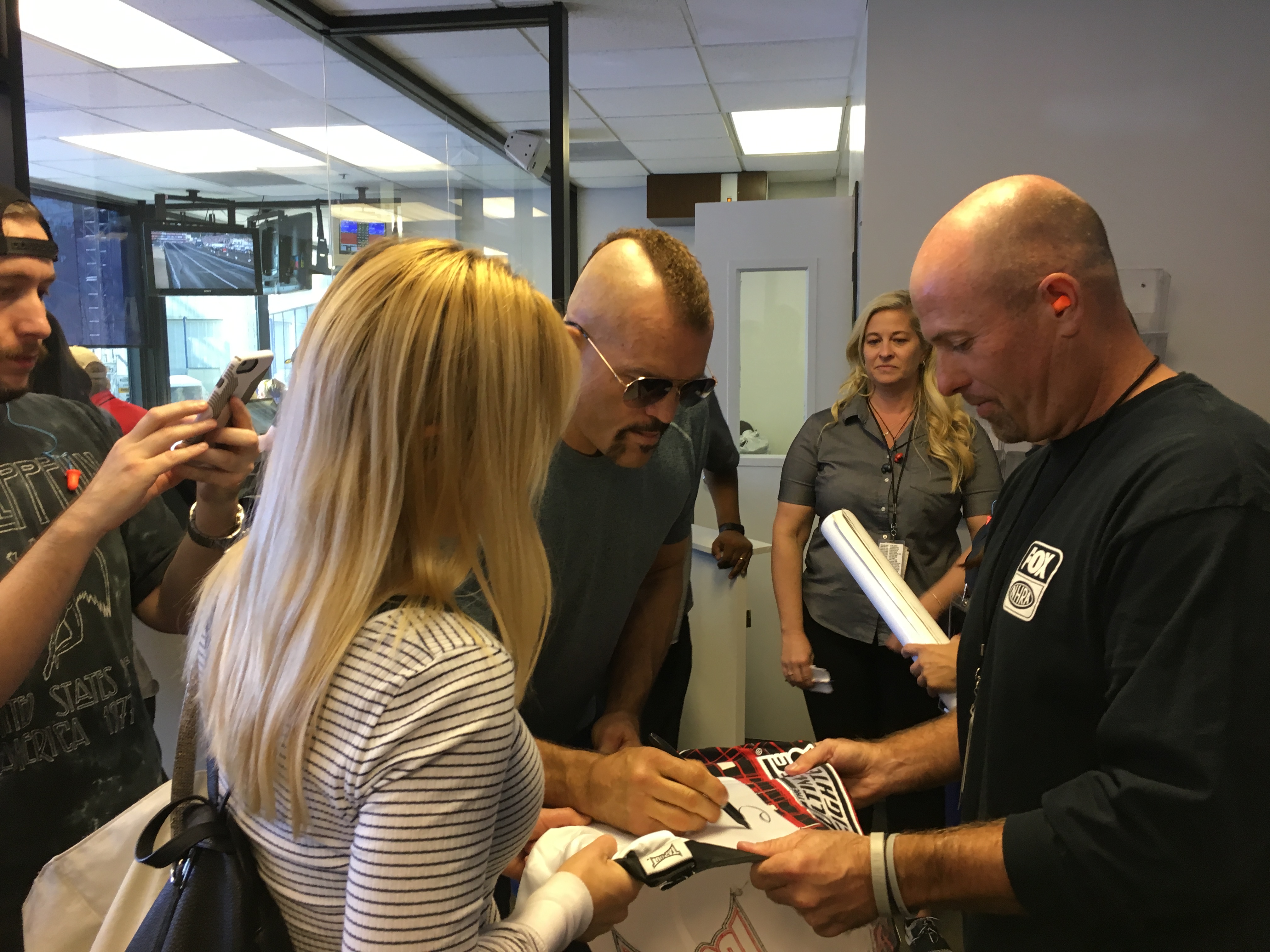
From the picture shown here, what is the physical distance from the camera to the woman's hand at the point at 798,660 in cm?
250

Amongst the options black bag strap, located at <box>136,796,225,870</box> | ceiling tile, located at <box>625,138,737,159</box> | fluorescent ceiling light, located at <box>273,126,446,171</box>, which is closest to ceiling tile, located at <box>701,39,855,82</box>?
ceiling tile, located at <box>625,138,737,159</box>

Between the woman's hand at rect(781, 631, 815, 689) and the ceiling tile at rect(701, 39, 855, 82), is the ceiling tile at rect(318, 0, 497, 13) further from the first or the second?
the woman's hand at rect(781, 631, 815, 689)

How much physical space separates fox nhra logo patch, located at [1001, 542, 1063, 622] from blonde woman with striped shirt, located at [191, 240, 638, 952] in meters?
0.63

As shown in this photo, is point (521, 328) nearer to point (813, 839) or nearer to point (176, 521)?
point (813, 839)

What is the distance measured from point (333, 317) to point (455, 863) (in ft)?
1.68

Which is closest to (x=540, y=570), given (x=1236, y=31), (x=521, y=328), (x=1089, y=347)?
(x=521, y=328)

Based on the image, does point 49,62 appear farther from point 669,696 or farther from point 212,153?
point 669,696

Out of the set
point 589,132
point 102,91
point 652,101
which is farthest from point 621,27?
point 102,91

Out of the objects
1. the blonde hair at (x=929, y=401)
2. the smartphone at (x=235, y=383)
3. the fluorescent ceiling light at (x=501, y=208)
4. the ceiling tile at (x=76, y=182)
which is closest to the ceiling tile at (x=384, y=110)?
the fluorescent ceiling light at (x=501, y=208)

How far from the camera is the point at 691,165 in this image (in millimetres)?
6965

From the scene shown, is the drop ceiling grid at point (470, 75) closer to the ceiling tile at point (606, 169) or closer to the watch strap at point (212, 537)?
the ceiling tile at point (606, 169)

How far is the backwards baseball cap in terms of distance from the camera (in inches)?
48.4

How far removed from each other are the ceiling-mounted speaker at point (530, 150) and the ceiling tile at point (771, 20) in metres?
1.04

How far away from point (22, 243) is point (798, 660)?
2.09m
